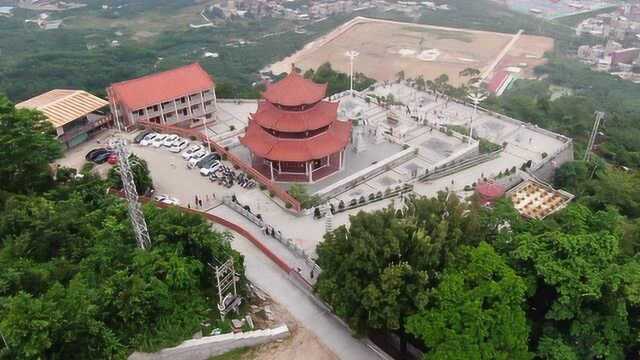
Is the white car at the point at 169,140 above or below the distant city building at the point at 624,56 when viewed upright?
above

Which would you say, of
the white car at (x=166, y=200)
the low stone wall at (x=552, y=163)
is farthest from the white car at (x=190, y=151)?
the low stone wall at (x=552, y=163)

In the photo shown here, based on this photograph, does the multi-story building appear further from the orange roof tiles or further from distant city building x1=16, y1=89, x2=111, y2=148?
the orange roof tiles

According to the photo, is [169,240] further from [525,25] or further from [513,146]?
[525,25]

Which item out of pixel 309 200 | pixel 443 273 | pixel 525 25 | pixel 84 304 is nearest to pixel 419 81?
pixel 309 200

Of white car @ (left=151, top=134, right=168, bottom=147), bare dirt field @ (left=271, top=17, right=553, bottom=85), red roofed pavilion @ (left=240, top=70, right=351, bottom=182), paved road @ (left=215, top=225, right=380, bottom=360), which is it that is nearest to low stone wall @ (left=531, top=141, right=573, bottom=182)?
red roofed pavilion @ (left=240, top=70, right=351, bottom=182)

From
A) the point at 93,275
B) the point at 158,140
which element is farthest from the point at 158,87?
the point at 93,275

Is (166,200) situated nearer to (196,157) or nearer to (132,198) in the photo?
(196,157)

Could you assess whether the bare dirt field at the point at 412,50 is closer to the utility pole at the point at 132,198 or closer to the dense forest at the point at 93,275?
the dense forest at the point at 93,275

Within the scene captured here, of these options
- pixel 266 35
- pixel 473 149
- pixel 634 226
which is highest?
pixel 634 226
